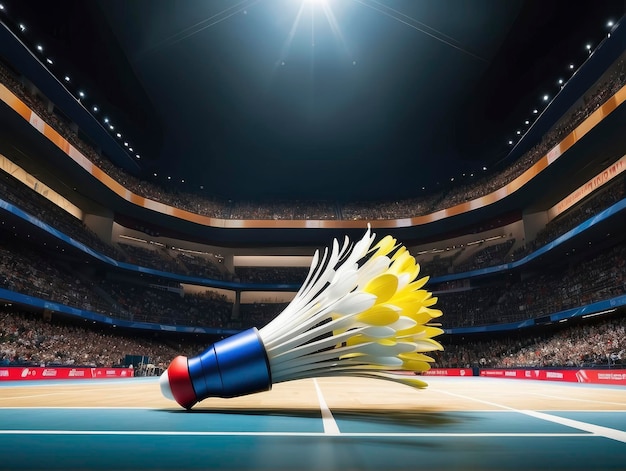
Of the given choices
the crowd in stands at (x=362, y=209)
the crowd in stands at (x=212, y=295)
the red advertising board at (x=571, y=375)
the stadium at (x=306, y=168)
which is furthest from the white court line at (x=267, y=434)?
the crowd in stands at (x=362, y=209)

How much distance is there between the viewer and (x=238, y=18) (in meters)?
23.5

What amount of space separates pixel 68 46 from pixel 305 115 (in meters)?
16.5

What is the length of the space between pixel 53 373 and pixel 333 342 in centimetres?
2356

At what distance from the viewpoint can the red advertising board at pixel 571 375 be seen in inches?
741

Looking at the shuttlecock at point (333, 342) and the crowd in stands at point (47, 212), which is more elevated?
the crowd in stands at point (47, 212)

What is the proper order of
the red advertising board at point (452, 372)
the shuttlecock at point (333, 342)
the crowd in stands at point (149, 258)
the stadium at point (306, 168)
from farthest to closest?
the crowd in stands at point (149, 258) → the red advertising board at point (452, 372) → the stadium at point (306, 168) → the shuttlecock at point (333, 342)

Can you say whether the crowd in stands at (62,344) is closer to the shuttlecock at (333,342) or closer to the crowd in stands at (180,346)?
the crowd in stands at (180,346)

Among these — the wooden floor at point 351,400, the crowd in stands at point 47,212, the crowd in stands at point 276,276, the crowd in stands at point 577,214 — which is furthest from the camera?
the crowd in stands at point 276,276

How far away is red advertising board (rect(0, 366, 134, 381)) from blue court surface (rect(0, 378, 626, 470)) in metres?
19.9

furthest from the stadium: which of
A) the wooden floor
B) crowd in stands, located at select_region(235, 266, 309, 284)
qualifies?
the wooden floor

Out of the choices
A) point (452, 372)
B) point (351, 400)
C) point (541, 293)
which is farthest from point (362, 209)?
point (351, 400)

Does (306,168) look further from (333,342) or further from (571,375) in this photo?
(333,342)

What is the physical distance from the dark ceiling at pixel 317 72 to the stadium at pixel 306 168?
0.18 metres

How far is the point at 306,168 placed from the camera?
42.5m
